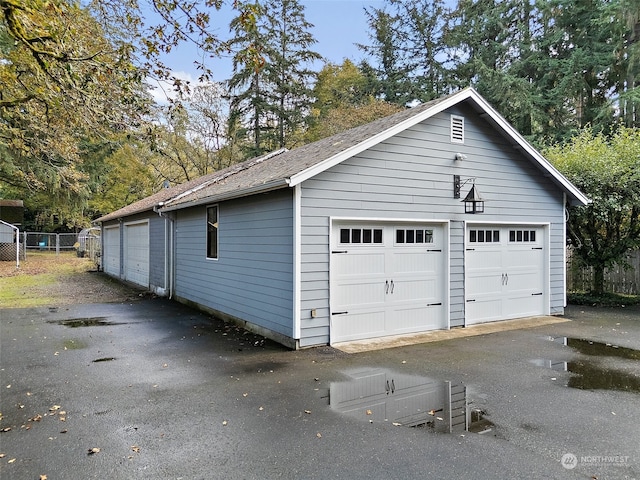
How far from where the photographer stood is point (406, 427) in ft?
12.9

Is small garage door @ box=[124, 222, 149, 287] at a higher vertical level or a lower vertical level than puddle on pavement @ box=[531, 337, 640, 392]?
higher

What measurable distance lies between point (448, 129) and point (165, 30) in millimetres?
5318

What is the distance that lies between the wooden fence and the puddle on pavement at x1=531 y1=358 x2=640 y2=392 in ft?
25.1

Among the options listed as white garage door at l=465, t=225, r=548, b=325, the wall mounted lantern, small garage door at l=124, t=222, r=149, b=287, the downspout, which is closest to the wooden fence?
white garage door at l=465, t=225, r=548, b=325

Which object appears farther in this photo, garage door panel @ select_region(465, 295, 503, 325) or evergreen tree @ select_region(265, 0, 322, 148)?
evergreen tree @ select_region(265, 0, 322, 148)

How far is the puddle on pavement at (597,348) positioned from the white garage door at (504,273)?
154cm

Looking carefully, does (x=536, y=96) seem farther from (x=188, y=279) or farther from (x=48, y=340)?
(x=48, y=340)

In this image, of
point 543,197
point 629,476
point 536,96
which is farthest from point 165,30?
point 536,96

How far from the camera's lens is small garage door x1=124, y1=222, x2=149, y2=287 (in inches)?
566

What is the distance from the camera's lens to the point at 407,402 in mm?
4520

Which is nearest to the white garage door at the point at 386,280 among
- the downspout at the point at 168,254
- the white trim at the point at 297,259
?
the white trim at the point at 297,259

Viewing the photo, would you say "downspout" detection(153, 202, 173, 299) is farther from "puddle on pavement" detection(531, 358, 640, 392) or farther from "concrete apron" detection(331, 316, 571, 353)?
"puddle on pavement" detection(531, 358, 640, 392)

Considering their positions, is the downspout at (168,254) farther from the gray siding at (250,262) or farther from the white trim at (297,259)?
the white trim at (297,259)

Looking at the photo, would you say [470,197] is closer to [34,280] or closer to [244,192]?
[244,192]
